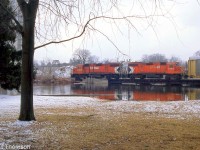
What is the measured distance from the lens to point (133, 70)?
238 feet

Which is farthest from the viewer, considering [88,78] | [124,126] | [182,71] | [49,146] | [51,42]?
[88,78]

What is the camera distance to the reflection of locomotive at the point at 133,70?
2665 inches

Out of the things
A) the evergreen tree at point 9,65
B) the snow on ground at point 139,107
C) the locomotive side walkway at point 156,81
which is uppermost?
the evergreen tree at point 9,65

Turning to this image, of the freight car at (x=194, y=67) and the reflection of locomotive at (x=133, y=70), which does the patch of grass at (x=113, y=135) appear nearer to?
the reflection of locomotive at (x=133, y=70)

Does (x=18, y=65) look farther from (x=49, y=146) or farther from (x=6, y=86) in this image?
(x=49, y=146)

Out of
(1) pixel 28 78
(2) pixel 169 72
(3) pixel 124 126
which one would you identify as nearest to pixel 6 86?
(1) pixel 28 78

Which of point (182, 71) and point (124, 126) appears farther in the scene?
point (182, 71)

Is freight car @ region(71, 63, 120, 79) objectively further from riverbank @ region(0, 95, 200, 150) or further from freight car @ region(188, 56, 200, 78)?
riverbank @ region(0, 95, 200, 150)

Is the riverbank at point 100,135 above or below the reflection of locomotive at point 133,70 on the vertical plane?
below

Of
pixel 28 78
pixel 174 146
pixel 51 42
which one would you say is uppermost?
pixel 51 42

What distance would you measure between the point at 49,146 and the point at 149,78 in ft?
212

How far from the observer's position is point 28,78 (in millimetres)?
9641

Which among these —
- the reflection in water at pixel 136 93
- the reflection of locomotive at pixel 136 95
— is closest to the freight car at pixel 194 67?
the reflection in water at pixel 136 93

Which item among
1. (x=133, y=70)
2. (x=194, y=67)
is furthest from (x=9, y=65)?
(x=133, y=70)
